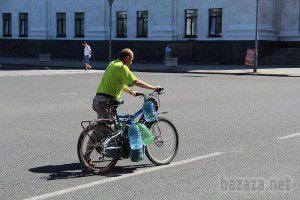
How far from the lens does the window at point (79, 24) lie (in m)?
45.7

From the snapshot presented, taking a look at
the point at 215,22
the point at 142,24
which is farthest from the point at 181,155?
the point at 142,24

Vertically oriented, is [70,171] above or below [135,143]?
below

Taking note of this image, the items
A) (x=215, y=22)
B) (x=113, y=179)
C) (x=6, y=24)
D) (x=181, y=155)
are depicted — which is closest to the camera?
(x=113, y=179)

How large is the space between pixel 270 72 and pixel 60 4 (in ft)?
78.8

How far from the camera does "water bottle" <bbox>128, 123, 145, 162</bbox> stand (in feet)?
22.7

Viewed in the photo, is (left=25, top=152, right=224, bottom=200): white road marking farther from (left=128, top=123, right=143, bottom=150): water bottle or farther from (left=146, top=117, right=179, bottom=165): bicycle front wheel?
(left=128, top=123, right=143, bottom=150): water bottle

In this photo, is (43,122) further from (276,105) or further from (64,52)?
(64,52)

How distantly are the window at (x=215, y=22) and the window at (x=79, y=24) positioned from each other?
12.5m

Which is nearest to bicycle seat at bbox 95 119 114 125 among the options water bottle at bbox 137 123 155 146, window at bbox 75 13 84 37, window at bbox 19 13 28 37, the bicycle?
the bicycle

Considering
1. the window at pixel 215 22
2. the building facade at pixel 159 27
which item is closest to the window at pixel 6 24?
the building facade at pixel 159 27

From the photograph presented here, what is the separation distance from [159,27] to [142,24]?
2030 millimetres

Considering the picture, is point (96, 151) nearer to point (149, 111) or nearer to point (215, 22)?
point (149, 111)

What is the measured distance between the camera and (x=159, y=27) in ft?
134

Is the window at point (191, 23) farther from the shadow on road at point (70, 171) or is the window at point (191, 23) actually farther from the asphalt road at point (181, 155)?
the shadow on road at point (70, 171)
